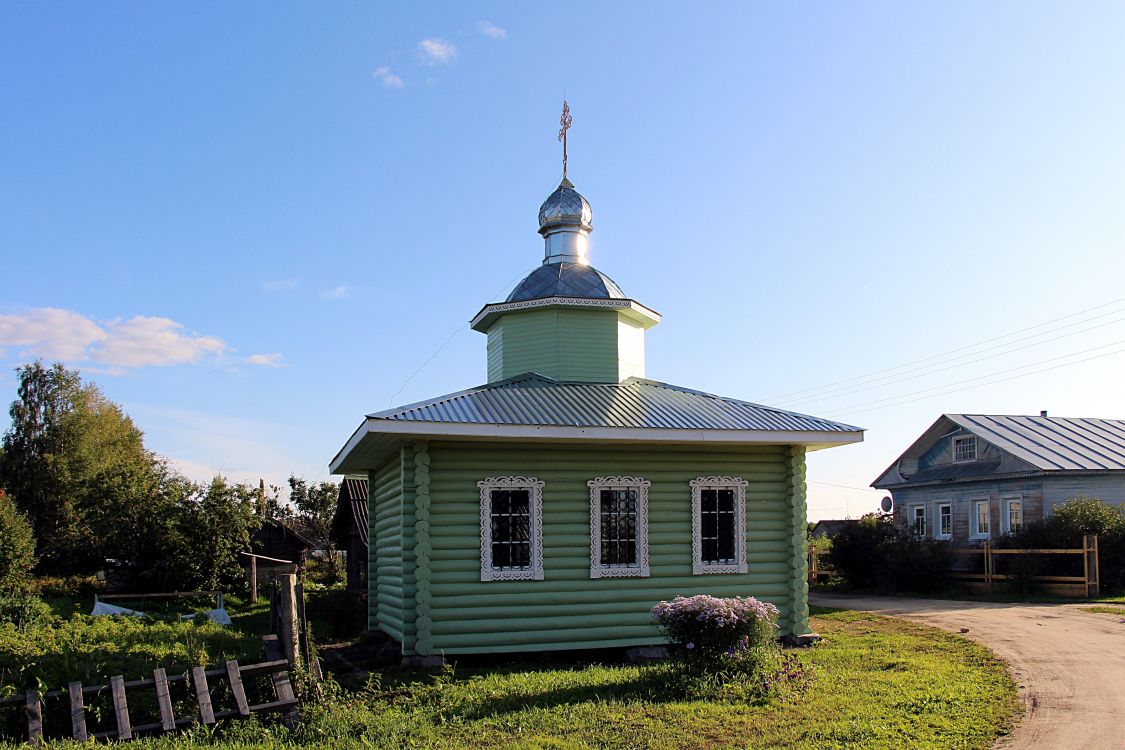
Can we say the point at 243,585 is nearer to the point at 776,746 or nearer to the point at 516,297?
the point at 516,297

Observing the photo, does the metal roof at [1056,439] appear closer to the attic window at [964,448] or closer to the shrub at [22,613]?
the attic window at [964,448]

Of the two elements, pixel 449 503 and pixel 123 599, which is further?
pixel 123 599

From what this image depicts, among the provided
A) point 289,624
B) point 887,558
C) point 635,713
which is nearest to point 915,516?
point 887,558

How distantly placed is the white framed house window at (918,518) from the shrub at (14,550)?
25.4m

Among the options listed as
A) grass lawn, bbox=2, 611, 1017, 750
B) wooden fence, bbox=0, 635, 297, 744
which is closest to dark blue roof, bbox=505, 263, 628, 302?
grass lawn, bbox=2, 611, 1017, 750

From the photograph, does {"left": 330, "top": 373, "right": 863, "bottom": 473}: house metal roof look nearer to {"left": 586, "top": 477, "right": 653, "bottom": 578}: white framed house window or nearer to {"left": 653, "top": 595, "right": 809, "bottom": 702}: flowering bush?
{"left": 586, "top": 477, "right": 653, "bottom": 578}: white framed house window

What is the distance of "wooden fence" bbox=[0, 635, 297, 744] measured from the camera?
8273mm

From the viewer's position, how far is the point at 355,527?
83.4 ft

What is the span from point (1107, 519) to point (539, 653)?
52.2ft

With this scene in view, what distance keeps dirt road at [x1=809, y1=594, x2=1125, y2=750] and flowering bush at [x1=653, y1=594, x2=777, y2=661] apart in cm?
270

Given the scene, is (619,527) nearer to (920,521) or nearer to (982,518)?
(982,518)

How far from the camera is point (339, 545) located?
3061 centimetres

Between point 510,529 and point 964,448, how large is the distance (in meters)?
21.3

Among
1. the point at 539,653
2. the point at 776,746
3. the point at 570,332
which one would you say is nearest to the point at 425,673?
the point at 539,653
